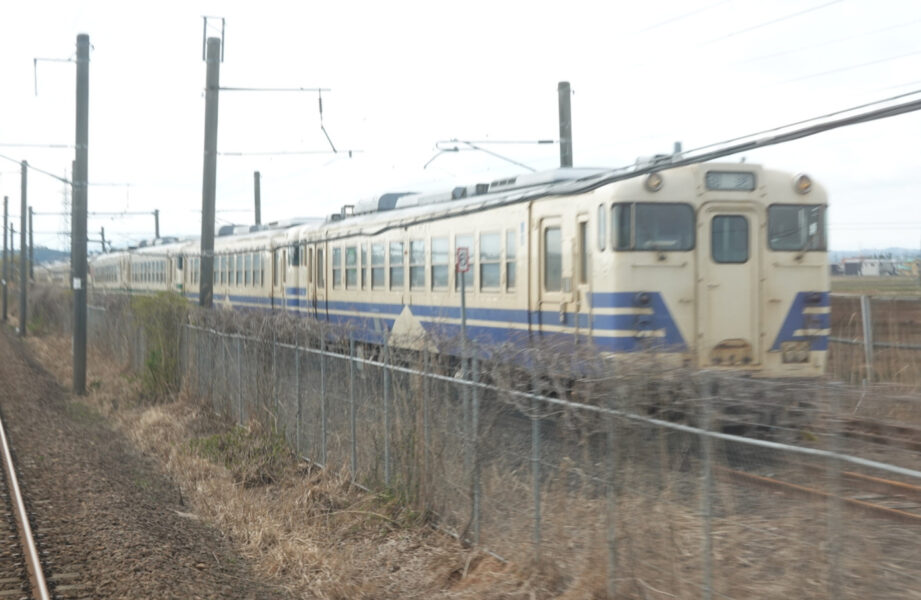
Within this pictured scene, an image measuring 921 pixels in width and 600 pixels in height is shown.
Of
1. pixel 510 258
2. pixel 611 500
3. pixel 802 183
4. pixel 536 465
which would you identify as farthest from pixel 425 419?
pixel 802 183

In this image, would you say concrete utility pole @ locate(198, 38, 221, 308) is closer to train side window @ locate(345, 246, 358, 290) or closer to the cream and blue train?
train side window @ locate(345, 246, 358, 290)

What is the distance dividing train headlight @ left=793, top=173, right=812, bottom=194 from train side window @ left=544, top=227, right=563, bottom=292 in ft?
9.59

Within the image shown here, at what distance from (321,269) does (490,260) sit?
24.7 feet

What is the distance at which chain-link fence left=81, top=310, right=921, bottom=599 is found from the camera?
4438 millimetres

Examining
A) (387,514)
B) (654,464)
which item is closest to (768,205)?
(387,514)

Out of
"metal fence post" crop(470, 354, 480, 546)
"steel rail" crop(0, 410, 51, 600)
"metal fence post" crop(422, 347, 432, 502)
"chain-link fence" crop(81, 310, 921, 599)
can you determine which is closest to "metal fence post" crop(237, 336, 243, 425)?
"steel rail" crop(0, 410, 51, 600)

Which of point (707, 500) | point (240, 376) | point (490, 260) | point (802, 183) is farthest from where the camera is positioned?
point (490, 260)

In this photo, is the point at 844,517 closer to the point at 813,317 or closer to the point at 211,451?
the point at 813,317

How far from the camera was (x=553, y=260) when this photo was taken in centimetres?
1241

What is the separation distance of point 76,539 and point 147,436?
5491 millimetres

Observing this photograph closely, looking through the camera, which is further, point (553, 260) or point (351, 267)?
point (351, 267)

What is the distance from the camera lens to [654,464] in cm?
562

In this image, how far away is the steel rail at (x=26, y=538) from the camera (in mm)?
7566

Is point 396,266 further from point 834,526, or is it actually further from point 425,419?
point 834,526
